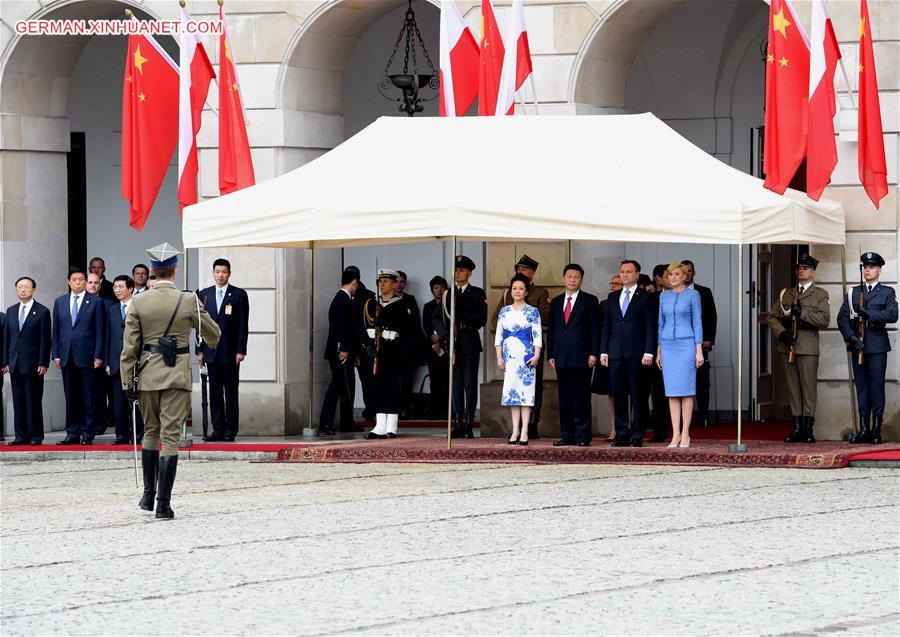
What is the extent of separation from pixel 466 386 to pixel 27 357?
4756 millimetres

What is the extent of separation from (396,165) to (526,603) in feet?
25.9

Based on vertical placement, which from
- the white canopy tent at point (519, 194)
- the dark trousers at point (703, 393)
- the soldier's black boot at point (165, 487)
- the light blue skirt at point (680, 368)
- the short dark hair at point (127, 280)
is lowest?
the soldier's black boot at point (165, 487)

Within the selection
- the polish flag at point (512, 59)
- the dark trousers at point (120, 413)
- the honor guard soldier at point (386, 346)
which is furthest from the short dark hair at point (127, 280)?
the polish flag at point (512, 59)

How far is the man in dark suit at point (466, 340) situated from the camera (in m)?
17.2

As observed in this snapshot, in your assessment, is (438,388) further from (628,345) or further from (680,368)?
(680,368)

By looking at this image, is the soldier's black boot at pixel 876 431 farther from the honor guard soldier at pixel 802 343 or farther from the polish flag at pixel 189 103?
the polish flag at pixel 189 103

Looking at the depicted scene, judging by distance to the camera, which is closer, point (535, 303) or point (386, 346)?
point (535, 303)

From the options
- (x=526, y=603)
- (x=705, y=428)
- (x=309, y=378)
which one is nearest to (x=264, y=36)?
(x=309, y=378)

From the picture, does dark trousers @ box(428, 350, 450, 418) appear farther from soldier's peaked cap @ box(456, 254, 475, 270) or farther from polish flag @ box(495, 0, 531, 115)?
polish flag @ box(495, 0, 531, 115)

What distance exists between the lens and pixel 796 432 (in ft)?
54.1

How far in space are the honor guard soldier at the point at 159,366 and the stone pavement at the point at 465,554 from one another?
1.66ft

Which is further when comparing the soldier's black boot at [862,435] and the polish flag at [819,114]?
the soldier's black boot at [862,435]

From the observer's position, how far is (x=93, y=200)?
23.1 meters

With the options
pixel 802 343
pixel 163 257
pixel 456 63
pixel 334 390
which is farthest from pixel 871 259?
pixel 163 257
